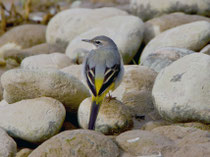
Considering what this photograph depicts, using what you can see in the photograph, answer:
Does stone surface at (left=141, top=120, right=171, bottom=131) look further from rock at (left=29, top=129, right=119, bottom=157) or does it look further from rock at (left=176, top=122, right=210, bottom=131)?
rock at (left=29, top=129, right=119, bottom=157)

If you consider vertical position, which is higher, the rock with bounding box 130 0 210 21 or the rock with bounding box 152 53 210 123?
the rock with bounding box 152 53 210 123

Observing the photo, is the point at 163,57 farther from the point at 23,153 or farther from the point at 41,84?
the point at 23,153

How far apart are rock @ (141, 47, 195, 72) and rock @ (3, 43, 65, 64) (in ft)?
10.1

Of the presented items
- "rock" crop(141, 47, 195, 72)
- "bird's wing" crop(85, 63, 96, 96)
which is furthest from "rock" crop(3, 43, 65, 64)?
"bird's wing" crop(85, 63, 96, 96)

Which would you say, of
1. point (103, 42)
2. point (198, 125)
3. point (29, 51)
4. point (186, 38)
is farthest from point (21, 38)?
point (198, 125)

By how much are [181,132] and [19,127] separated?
2212 millimetres

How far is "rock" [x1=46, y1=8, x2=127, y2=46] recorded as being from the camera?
10609 mm

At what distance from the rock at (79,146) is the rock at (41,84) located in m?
1.64

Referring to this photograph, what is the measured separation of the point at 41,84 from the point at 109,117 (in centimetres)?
114

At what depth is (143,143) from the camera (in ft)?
15.9

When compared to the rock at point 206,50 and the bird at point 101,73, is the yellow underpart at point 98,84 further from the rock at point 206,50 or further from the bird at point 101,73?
the rock at point 206,50

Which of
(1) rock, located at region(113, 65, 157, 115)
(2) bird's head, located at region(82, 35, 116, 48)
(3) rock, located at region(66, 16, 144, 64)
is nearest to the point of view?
(2) bird's head, located at region(82, 35, 116, 48)

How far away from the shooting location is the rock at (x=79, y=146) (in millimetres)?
4637

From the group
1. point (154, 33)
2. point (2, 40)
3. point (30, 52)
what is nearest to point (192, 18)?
point (154, 33)
